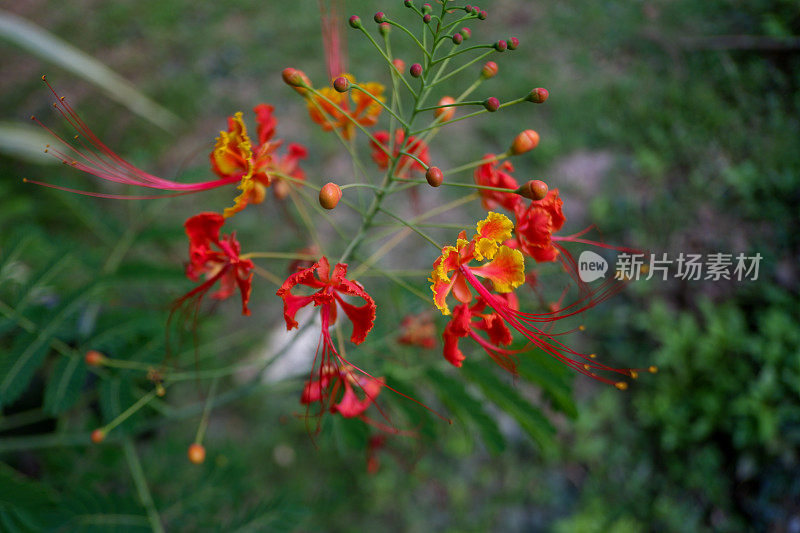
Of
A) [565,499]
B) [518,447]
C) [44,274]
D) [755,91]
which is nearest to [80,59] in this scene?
[44,274]

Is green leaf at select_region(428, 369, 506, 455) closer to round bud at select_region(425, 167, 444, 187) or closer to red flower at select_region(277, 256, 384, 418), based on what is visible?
red flower at select_region(277, 256, 384, 418)

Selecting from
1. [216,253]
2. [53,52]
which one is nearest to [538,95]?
[216,253]

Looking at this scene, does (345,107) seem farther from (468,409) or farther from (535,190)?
(468,409)

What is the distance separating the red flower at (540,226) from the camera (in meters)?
1.30

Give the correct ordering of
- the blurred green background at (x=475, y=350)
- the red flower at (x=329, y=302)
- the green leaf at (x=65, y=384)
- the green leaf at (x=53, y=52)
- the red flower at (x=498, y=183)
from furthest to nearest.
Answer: the green leaf at (x=53, y=52) < the blurred green background at (x=475, y=350) < the green leaf at (x=65, y=384) < the red flower at (x=498, y=183) < the red flower at (x=329, y=302)

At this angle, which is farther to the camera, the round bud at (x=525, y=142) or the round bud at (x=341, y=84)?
the round bud at (x=525, y=142)

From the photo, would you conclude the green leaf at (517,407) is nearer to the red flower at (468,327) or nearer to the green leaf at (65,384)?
the red flower at (468,327)

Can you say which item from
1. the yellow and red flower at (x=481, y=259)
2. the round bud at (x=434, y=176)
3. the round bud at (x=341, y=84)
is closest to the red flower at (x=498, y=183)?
the yellow and red flower at (x=481, y=259)

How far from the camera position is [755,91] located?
4.02 meters

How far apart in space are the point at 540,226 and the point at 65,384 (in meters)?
1.54

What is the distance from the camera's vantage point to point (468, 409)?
1613 mm

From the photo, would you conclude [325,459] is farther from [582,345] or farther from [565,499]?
[582,345]

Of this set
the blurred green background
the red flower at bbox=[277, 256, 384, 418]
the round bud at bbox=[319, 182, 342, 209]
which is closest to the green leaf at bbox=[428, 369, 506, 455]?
the blurred green background

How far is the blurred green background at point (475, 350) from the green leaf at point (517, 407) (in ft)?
0.09
